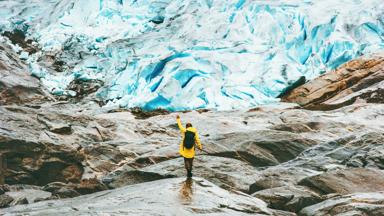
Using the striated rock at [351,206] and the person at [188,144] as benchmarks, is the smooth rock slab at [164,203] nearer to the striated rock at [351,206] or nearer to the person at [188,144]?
the person at [188,144]

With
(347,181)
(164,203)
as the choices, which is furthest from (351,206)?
(164,203)

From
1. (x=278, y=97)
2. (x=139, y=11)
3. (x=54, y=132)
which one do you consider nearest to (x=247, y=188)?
(x=54, y=132)

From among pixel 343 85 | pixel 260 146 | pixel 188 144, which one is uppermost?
pixel 188 144

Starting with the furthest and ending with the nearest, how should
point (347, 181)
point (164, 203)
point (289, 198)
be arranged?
point (347, 181), point (289, 198), point (164, 203)


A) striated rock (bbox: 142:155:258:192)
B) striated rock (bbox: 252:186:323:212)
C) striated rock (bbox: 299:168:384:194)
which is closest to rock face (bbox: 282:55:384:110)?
striated rock (bbox: 142:155:258:192)

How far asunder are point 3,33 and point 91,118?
23.4 meters

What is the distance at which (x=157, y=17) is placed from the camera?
37375mm

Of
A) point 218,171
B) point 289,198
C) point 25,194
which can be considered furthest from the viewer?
point 218,171

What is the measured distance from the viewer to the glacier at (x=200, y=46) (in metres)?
26.3

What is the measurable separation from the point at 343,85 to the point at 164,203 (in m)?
19.3

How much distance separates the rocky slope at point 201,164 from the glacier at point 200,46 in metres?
3.03

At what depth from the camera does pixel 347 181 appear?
1107cm

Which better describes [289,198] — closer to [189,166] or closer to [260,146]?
[189,166]

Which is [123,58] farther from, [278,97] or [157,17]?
[278,97]
